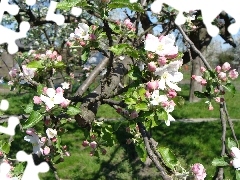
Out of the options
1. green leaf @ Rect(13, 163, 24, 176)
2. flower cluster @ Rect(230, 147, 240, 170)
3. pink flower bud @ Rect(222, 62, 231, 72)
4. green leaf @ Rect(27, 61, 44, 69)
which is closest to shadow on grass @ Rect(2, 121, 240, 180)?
pink flower bud @ Rect(222, 62, 231, 72)

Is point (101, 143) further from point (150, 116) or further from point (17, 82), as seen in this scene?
point (150, 116)

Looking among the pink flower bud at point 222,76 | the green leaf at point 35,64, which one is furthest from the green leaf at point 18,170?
the pink flower bud at point 222,76

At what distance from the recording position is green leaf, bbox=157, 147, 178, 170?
1.29 m

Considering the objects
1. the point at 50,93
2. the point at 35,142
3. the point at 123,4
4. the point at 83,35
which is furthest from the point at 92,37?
the point at 35,142

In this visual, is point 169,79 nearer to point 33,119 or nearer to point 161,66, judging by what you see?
point 161,66

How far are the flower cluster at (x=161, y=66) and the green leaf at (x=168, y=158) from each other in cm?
16

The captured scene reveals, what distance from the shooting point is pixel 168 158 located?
1314 mm

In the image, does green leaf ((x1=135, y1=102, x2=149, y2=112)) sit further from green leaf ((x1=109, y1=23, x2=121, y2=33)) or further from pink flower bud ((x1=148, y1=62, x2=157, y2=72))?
green leaf ((x1=109, y1=23, x2=121, y2=33))

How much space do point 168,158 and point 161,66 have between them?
308 millimetres

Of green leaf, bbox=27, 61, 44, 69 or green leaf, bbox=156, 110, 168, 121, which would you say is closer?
green leaf, bbox=156, 110, 168, 121

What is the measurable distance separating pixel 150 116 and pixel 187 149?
4.33 m

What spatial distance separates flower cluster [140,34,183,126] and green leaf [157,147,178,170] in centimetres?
16

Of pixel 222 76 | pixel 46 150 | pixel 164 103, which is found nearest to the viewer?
pixel 164 103

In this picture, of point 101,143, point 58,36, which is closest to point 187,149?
point 101,143
